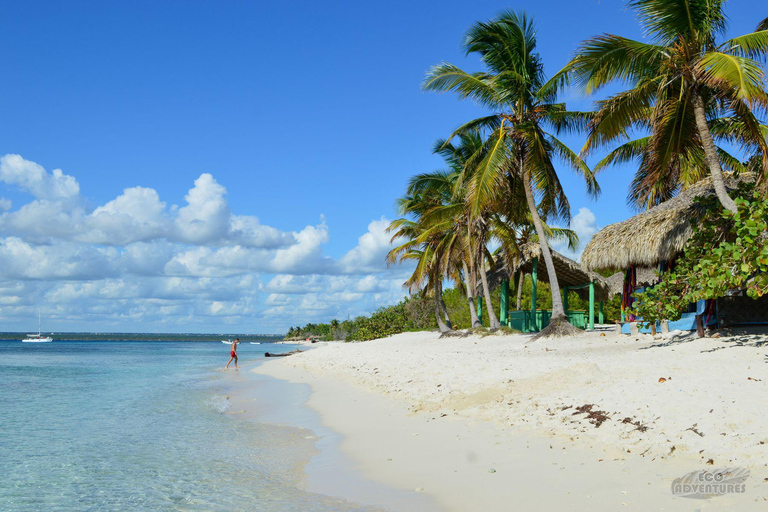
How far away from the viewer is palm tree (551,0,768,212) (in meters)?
9.51

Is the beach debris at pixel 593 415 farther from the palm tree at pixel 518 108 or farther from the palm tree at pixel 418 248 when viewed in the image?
the palm tree at pixel 418 248

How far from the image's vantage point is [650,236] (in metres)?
12.6

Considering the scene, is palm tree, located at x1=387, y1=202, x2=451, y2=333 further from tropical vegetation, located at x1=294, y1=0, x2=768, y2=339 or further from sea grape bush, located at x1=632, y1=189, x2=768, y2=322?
sea grape bush, located at x1=632, y1=189, x2=768, y2=322

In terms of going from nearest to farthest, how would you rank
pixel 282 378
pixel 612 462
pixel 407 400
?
pixel 612 462 → pixel 407 400 → pixel 282 378

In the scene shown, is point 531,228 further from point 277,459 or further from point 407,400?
point 277,459

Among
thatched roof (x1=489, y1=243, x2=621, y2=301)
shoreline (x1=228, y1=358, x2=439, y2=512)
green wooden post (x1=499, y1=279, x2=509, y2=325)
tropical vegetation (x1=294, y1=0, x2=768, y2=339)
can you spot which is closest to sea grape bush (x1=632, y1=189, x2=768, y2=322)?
tropical vegetation (x1=294, y1=0, x2=768, y2=339)

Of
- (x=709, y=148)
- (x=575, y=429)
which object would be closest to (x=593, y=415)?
(x=575, y=429)

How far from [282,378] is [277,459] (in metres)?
12.7

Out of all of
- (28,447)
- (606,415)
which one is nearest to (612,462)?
(606,415)

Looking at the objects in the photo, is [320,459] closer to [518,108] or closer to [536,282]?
[518,108]

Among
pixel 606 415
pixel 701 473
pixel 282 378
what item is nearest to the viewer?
pixel 701 473

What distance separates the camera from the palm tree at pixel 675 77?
31.2ft

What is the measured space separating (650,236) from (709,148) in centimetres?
318

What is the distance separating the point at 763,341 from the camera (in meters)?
8.43
